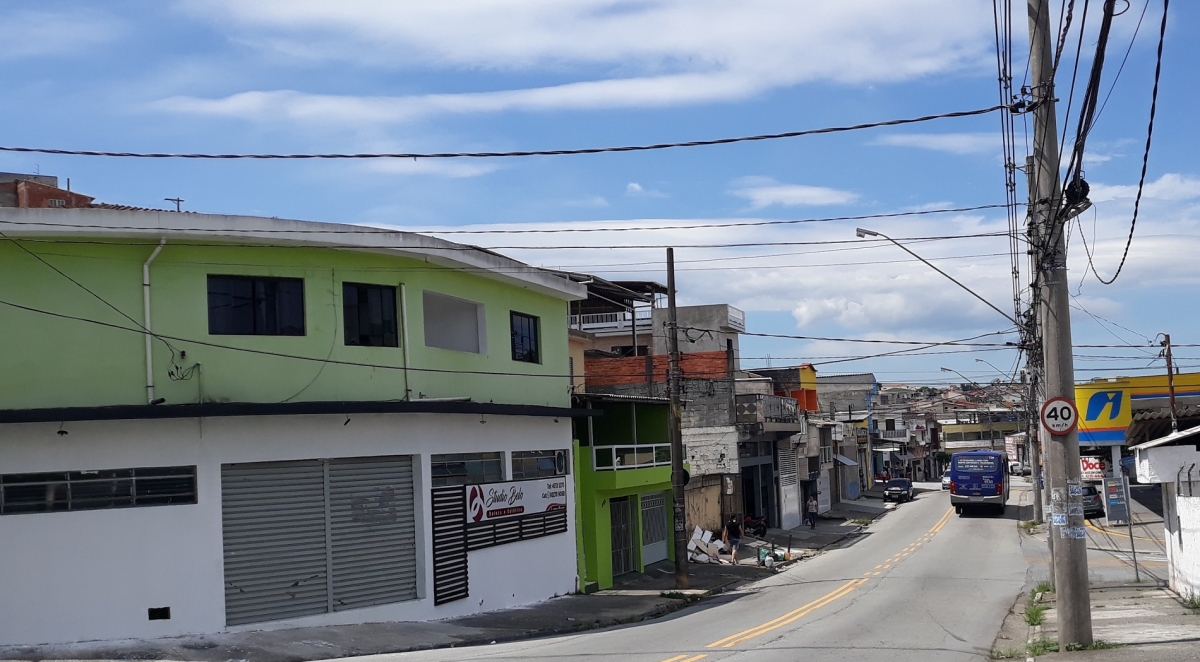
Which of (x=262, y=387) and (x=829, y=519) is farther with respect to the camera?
(x=829, y=519)

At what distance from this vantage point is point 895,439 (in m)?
100

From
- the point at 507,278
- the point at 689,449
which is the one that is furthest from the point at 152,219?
the point at 689,449

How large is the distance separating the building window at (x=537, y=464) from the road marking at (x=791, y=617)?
6.91 meters

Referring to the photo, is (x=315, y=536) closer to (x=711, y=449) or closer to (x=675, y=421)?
(x=675, y=421)

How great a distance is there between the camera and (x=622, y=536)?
100.0 ft

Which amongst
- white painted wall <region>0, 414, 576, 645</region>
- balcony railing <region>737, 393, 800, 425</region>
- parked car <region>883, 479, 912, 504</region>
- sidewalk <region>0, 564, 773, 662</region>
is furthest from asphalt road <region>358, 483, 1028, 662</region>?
parked car <region>883, 479, 912, 504</region>

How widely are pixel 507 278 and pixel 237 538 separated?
8795 millimetres

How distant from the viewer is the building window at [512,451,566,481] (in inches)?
970

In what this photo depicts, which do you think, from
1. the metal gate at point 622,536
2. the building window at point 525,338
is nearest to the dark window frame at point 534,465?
the building window at point 525,338

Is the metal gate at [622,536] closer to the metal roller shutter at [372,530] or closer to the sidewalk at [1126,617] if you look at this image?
the metal roller shutter at [372,530]

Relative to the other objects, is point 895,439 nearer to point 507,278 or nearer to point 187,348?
point 507,278

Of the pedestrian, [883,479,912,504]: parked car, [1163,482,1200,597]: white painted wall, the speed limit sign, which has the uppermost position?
the speed limit sign

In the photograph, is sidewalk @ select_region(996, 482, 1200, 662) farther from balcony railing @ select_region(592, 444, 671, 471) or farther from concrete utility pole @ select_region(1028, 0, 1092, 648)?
balcony railing @ select_region(592, 444, 671, 471)

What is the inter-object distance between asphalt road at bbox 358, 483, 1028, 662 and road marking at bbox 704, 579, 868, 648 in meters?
0.02
